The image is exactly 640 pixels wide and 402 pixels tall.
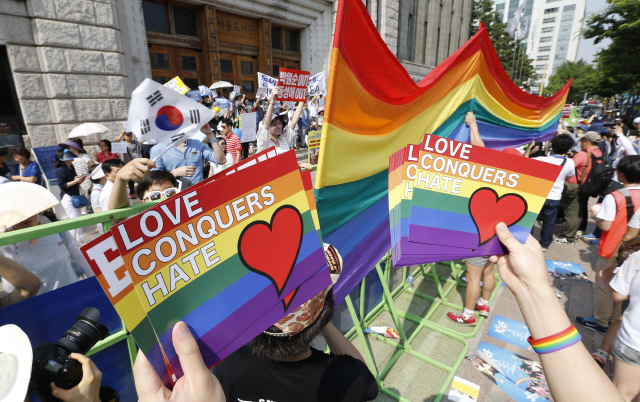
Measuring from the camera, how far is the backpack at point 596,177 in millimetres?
5160

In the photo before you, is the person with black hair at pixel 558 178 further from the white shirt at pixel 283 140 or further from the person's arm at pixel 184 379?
the person's arm at pixel 184 379

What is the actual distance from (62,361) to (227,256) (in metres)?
0.76

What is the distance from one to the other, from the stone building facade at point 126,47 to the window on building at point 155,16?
0.09 feet

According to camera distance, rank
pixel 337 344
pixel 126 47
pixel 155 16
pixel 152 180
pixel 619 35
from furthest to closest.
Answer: pixel 619 35 < pixel 155 16 < pixel 126 47 < pixel 152 180 < pixel 337 344

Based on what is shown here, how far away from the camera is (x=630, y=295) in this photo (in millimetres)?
2143

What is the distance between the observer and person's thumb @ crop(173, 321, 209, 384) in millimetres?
848

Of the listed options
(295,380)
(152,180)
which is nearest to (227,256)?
(295,380)

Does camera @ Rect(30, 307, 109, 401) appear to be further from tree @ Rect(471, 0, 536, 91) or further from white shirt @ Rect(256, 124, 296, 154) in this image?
tree @ Rect(471, 0, 536, 91)

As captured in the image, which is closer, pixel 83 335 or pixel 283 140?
pixel 83 335

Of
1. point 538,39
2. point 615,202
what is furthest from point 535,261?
point 538,39

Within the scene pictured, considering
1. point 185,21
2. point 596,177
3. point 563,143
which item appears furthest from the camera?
point 185,21

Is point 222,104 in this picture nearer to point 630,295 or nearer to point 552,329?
point 630,295

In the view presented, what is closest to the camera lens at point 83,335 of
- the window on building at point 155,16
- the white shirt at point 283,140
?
the white shirt at point 283,140

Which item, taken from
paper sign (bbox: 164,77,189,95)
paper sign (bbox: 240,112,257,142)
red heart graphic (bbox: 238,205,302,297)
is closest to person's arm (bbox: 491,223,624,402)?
red heart graphic (bbox: 238,205,302,297)
